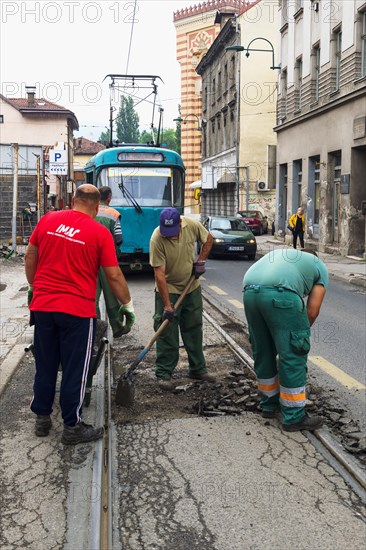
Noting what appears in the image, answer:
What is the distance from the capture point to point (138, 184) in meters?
14.6

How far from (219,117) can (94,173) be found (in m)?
30.4

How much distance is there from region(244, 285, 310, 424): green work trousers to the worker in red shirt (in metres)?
1.03

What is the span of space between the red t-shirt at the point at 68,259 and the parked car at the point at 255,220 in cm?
2891

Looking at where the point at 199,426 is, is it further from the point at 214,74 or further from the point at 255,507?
the point at 214,74

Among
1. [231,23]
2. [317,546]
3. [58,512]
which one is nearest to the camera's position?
[317,546]

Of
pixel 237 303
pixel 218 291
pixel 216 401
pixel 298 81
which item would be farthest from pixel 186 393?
pixel 298 81

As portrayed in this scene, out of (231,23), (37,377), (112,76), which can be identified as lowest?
(37,377)

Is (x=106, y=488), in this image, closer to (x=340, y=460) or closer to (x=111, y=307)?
(x=340, y=460)

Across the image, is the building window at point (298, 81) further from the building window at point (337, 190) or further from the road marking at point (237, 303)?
the road marking at point (237, 303)

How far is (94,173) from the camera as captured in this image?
14.9 meters

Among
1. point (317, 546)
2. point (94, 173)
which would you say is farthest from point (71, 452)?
point (94, 173)

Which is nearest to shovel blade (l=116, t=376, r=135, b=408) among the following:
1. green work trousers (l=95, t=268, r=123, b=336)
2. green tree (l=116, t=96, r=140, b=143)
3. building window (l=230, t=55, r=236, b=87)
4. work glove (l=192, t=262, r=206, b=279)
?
green work trousers (l=95, t=268, r=123, b=336)

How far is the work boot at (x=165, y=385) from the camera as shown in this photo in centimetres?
594

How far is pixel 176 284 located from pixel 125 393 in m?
1.21
